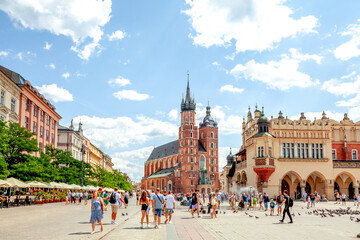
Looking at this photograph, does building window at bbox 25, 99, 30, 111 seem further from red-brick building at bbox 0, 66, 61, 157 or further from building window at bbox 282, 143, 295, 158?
building window at bbox 282, 143, 295, 158

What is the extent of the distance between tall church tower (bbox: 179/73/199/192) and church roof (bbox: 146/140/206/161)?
6365 mm

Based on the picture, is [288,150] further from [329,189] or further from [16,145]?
[16,145]

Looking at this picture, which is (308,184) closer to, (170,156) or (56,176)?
(56,176)

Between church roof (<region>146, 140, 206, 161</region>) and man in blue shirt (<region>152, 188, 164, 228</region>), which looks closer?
man in blue shirt (<region>152, 188, 164, 228</region>)

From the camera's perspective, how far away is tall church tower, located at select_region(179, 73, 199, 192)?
133500mm

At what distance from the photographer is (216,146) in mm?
143500

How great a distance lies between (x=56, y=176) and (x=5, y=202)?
11.0 metres

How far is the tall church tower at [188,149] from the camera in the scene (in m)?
134

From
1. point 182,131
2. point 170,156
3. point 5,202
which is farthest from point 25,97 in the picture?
point 170,156

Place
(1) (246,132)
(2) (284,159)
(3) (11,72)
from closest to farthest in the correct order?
(3) (11,72), (2) (284,159), (1) (246,132)

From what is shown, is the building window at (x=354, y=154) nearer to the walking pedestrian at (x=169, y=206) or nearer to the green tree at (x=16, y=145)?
the green tree at (x=16, y=145)

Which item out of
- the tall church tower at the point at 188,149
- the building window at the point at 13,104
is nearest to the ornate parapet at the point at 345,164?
Result: the building window at the point at 13,104

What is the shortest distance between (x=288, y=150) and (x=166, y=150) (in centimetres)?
11734

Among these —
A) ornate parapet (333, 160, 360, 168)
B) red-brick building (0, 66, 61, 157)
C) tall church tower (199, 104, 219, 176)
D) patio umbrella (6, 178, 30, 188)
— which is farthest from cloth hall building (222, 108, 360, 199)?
tall church tower (199, 104, 219, 176)
